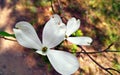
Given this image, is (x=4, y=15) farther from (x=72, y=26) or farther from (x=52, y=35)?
(x=52, y=35)

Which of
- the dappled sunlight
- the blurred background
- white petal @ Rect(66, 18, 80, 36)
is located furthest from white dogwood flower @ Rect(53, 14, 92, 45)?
the dappled sunlight

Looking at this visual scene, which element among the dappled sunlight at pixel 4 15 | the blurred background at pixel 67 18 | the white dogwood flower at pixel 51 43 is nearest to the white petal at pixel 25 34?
Result: the white dogwood flower at pixel 51 43

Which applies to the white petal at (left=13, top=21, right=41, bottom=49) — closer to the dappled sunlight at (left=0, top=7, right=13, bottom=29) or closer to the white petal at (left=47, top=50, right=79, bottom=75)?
the white petal at (left=47, top=50, right=79, bottom=75)

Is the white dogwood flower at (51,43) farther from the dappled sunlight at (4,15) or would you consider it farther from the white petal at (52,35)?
the dappled sunlight at (4,15)

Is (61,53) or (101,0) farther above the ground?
(61,53)

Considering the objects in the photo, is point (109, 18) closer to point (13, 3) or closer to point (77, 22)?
point (13, 3)

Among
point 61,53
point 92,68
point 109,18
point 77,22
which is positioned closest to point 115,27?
point 109,18

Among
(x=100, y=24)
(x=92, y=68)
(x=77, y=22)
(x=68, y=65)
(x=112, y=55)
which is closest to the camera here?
(x=68, y=65)
